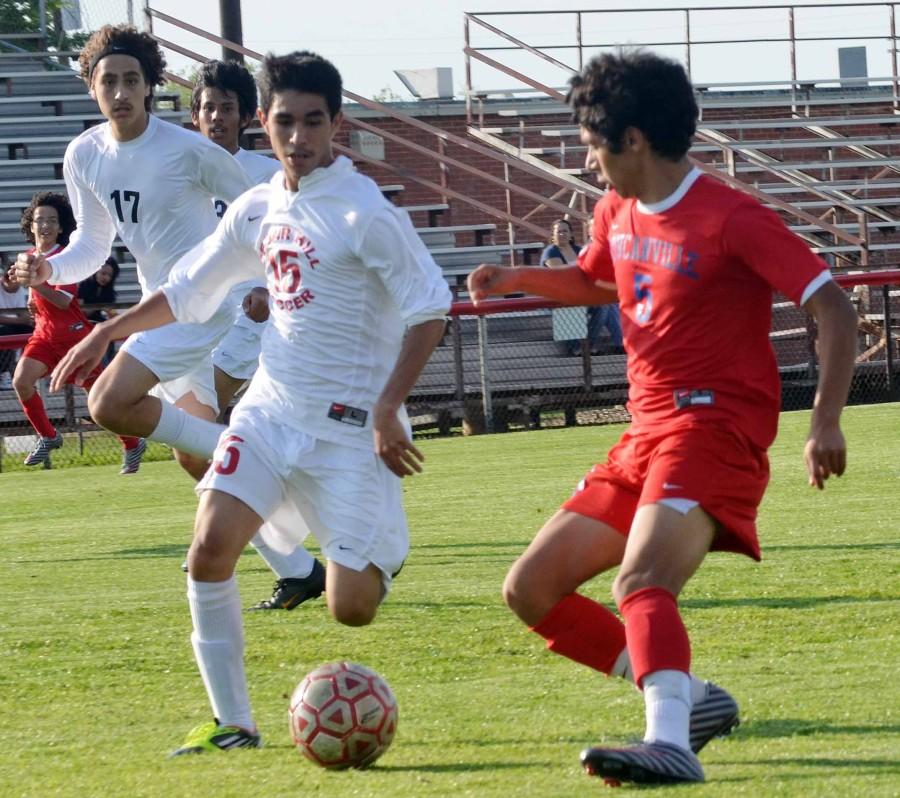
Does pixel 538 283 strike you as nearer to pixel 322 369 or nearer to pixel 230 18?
pixel 322 369

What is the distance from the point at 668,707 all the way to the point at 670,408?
76 cm

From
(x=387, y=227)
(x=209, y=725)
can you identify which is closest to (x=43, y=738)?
(x=209, y=725)

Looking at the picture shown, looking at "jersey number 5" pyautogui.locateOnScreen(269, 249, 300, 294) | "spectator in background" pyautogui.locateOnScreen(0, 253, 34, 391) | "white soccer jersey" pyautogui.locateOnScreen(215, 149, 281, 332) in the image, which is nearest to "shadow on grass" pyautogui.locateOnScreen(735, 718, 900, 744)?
"jersey number 5" pyautogui.locateOnScreen(269, 249, 300, 294)

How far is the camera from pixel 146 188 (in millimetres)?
7820

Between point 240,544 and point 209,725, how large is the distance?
0.49 m

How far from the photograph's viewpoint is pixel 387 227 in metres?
4.83

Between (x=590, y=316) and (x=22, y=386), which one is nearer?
(x=22, y=386)

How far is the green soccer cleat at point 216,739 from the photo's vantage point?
4.54m

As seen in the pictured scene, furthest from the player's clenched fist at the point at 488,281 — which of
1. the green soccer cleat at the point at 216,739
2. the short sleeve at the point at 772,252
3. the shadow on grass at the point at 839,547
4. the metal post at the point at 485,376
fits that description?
the metal post at the point at 485,376

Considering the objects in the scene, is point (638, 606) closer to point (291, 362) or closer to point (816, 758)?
point (816, 758)

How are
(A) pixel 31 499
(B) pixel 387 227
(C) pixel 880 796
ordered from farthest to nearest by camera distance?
(A) pixel 31 499 < (B) pixel 387 227 < (C) pixel 880 796

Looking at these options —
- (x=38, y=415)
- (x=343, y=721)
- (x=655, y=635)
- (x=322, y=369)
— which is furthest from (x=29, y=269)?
(x=38, y=415)

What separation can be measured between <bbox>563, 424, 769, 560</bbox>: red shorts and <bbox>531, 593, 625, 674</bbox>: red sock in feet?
1.15

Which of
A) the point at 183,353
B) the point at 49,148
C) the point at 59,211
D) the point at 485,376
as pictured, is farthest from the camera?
the point at 49,148
